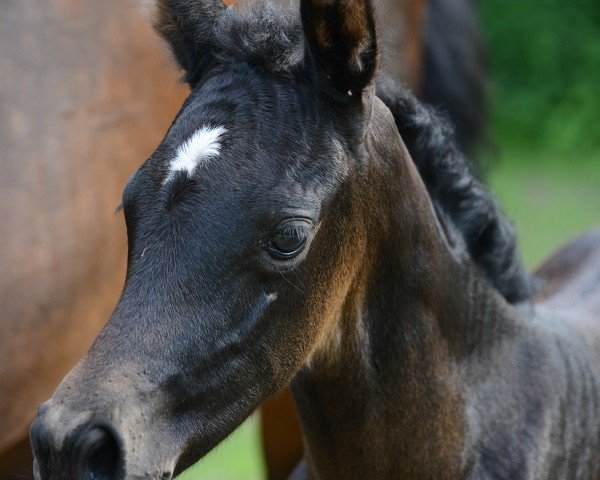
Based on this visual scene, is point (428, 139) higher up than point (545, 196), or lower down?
higher up

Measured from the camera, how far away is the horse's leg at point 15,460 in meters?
2.32

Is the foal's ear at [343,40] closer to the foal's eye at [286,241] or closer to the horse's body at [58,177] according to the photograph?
the foal's eye at [286,241]

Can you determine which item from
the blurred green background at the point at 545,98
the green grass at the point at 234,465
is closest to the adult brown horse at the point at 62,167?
the green grass at the point at 234,465

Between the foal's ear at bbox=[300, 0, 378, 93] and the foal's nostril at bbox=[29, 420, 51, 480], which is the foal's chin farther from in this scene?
the foal's ear at bbox=[300, 0, 378, 93]

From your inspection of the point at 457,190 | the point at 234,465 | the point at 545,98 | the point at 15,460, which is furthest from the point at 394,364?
the point at 545,98

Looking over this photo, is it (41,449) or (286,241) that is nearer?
(41,449)

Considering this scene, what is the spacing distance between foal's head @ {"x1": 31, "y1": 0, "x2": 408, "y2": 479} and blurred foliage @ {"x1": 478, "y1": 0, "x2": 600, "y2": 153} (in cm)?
884

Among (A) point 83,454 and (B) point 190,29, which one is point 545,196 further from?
(A) point 83,454

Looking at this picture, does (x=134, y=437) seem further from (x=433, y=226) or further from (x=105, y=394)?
(x=433, y=226)

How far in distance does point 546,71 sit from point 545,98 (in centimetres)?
37

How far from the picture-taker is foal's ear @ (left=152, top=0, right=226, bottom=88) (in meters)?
1.87

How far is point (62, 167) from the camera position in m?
2.49

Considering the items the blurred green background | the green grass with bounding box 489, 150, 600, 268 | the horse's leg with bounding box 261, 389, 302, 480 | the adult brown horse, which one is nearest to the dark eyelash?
the adult brown horse

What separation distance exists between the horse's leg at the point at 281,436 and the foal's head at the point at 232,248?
149 centimetres
